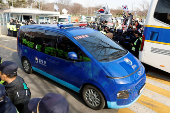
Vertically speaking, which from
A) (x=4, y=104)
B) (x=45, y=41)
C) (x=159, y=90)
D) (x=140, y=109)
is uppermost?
(x=45, y=41)

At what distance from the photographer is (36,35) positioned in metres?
4.74

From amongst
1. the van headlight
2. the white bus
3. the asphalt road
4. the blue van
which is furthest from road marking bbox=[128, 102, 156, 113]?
the white bus

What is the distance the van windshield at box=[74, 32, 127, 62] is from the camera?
337 centimetres

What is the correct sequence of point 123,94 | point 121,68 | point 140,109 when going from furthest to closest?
point 140,109 → point 121,68 → point 123,94

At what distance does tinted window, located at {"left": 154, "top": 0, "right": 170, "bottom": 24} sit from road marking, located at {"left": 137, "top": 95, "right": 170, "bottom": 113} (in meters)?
2.65

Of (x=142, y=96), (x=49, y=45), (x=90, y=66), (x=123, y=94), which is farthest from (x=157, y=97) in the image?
(x=49, y=45)

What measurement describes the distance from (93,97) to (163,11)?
3.83 metres

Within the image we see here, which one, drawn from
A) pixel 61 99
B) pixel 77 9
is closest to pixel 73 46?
pixel 61 99

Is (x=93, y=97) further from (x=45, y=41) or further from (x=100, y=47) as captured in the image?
(x=45, y=41)

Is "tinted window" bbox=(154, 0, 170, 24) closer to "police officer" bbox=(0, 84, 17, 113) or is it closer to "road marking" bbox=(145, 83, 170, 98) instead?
"road marking" bbox=(145, 83, 170, 98)

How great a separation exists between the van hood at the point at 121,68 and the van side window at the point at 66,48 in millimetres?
540

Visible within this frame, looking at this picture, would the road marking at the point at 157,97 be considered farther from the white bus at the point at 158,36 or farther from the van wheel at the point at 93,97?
the van wheel at the point at 93,97

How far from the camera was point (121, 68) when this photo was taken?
124 inches

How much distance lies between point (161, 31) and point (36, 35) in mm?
4269
